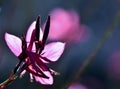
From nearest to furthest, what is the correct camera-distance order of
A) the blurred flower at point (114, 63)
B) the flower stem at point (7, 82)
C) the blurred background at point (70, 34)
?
the flower stem at point (7, 82), the blurred background at point (70, 34), the blurred flower at point (114, 63)

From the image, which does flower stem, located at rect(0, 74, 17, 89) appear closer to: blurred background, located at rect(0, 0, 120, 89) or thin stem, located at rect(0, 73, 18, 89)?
thin stem, located at rect(0, 73, 18, 89)

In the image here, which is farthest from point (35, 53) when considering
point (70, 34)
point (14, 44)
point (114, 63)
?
point (114, 63)

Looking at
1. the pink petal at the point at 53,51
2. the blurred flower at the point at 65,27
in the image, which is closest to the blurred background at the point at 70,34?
the blurred flower at the point at 65,27

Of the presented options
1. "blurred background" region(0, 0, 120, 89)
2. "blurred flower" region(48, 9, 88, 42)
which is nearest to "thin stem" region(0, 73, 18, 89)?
"blurred background" region(0, 0, 120, 89)

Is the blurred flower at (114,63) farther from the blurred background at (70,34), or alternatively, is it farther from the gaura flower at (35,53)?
the gaura flower at (35,53)

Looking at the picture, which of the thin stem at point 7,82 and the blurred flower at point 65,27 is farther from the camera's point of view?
the blurred flower at point 65,27

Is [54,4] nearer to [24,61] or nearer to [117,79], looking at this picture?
[117,79]

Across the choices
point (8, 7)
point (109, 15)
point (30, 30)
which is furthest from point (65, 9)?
point (30, 30)

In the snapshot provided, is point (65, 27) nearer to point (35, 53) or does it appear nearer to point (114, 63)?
point (114, 63)
